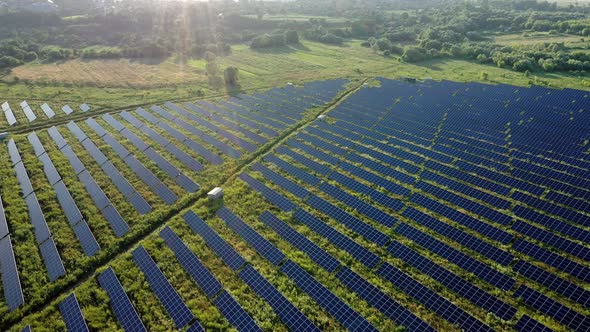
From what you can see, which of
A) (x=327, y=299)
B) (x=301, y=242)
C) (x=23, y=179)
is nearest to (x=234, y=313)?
(x=327, y=299)

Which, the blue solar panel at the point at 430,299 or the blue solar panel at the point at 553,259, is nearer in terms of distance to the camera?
the blue solar panel at the point at 430,299

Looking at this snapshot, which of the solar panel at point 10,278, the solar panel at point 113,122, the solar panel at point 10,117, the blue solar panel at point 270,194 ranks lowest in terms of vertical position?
the solar panel at point 113,122

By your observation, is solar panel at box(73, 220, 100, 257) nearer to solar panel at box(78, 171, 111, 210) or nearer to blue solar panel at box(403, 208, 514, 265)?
solar panel at box(78, 171, 111, 210)

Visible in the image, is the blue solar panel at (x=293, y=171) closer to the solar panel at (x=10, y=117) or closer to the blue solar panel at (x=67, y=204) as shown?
the blue solar panel at (x=67, y=204)

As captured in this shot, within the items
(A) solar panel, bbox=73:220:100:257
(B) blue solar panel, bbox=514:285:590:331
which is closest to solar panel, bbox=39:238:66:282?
(A) solar panel, bbox=73:220:100:257

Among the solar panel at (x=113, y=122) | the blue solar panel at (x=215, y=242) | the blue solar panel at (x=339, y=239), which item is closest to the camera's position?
the blue solar panel at (x=339, y=239)

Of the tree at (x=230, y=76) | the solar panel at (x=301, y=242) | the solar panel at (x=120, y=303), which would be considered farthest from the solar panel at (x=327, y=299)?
the tree at (x=230, y=76)
